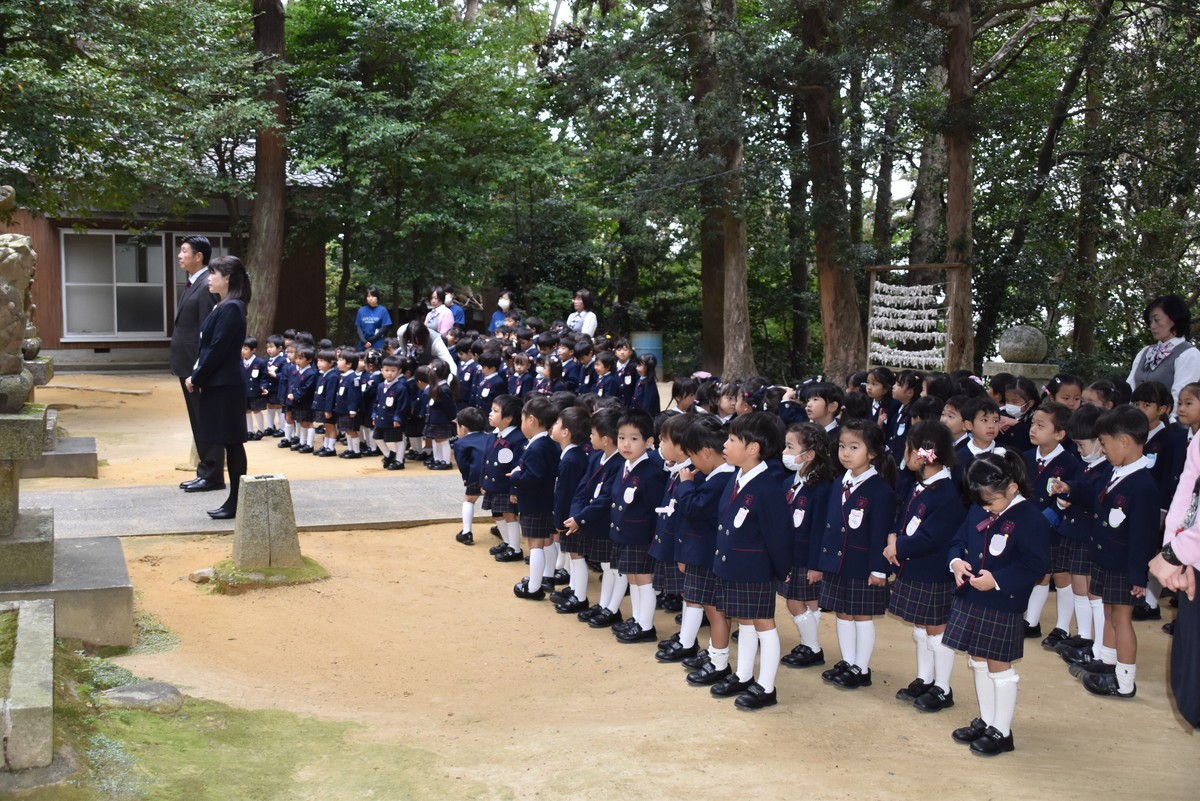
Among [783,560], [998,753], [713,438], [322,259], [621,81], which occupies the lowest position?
[998,753]

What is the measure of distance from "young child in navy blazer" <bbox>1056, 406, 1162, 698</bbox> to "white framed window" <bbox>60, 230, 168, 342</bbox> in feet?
64.9

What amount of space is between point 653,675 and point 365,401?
7.13 m

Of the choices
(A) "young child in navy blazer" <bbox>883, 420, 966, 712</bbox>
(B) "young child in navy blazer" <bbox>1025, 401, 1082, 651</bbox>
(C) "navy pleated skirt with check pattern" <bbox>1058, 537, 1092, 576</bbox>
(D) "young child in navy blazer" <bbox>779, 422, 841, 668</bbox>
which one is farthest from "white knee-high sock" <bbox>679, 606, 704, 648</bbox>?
(C) "navy pleated skirt with check pattern" <bbox>1058, 537, 1092, 576</bbox>

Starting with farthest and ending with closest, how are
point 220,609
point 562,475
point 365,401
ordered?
point 365,401 → point 562,475 → point 220,609

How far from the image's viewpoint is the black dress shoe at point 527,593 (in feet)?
23.4

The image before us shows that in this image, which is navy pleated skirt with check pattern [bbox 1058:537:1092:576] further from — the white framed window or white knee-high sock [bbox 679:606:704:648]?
the white framed window

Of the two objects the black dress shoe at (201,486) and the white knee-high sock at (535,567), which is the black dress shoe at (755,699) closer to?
the white knee-high sock at (535,567)

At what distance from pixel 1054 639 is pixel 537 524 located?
3.25 metres

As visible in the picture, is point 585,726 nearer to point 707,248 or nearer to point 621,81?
point 621,81

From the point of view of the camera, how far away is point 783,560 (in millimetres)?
5195

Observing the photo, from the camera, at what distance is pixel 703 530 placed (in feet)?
18.3

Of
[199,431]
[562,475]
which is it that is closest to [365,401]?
[199,431]

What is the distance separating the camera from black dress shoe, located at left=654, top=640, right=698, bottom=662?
19.2 ft

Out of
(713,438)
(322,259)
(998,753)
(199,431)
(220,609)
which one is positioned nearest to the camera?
(998,753)
